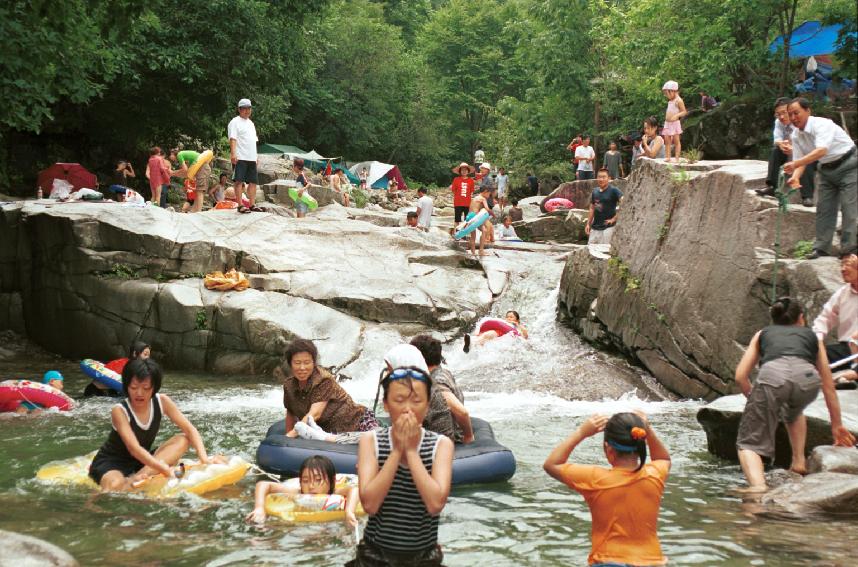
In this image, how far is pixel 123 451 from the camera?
7.53 metres

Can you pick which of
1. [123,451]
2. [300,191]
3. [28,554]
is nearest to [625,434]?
[28,554]

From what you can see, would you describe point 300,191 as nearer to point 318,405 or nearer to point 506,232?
point 506,232

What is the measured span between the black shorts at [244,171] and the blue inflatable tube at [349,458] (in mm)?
10244

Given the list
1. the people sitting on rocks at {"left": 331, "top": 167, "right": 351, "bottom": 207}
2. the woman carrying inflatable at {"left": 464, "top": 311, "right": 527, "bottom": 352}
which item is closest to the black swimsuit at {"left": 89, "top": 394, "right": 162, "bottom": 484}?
the woman carrying inflatable at {"left": 464, "top": 311, "right": 527, "bottom": 352}

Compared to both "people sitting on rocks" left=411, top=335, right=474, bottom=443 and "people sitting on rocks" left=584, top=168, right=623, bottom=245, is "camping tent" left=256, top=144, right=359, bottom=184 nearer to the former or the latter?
"people sitting on rocks" left=584, top=168, right=623, bottom=245

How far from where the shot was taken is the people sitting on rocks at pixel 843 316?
857 cm

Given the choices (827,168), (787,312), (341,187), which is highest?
(827,168)

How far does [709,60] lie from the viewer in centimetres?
2409

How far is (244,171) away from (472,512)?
1168 centimetres

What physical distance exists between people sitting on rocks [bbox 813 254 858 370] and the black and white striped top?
552 centimetres

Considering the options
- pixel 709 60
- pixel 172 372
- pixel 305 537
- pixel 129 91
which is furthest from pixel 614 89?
pixel 305 537

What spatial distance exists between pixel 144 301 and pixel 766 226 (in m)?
10.3

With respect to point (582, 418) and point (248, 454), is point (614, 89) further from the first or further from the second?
point (248, 454)

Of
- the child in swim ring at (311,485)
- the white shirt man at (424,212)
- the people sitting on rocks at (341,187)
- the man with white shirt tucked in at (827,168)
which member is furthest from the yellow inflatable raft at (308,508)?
the people sitting on rocks at (341,187)
